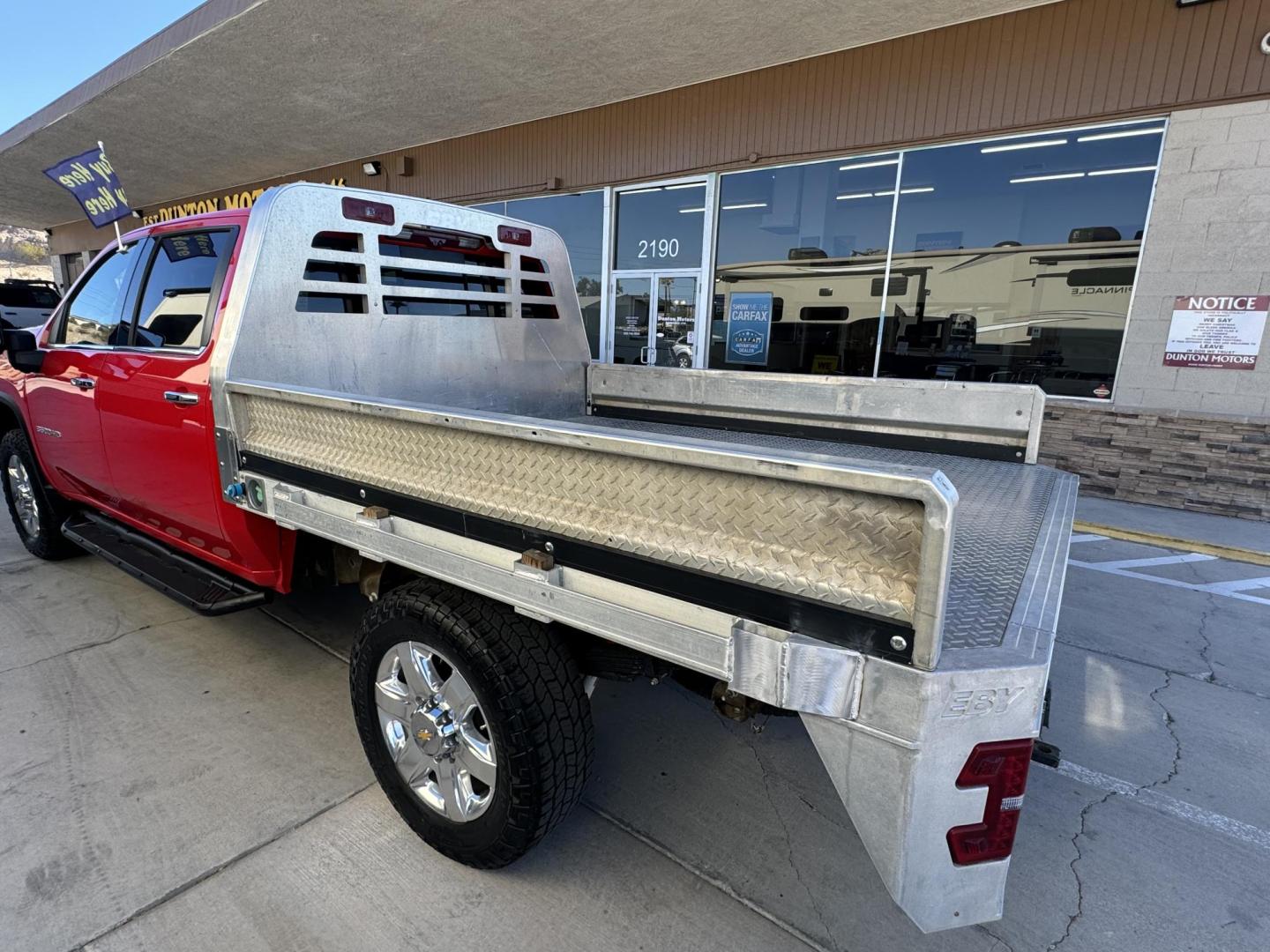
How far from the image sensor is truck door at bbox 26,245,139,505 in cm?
362

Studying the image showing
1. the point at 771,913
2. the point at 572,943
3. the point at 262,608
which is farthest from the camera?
the point at 262,608

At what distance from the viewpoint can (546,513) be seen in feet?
5.76

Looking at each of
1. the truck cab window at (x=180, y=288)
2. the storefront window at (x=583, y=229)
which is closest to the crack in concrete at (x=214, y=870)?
the truck cab window at (x=180, y=288)

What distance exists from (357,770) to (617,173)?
975cm

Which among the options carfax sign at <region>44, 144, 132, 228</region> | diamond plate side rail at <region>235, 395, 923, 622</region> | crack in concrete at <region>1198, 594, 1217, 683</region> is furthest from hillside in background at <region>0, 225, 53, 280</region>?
crack in concrete at <region>1198, 594, 1217, 683</region>

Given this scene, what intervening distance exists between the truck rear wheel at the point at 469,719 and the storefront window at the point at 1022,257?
7591 millimetres

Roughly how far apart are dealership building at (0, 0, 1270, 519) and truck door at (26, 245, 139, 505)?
5854 millimetres

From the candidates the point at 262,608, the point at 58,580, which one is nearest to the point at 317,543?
the point at 262,608

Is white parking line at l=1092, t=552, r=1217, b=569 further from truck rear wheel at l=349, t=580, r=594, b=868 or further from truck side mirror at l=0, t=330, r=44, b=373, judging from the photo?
truck side mirror at l=0, t=330, r=44, b=373

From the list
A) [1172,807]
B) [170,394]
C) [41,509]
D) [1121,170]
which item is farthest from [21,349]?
[1121,170]

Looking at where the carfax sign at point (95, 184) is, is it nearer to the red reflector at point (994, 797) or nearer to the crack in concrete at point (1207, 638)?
the red reflector at point (994, 797)

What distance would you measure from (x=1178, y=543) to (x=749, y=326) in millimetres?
5732

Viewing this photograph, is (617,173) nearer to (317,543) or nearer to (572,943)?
(317,543)

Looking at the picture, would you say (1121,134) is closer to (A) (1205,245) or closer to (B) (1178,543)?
(A) (1205,245)
